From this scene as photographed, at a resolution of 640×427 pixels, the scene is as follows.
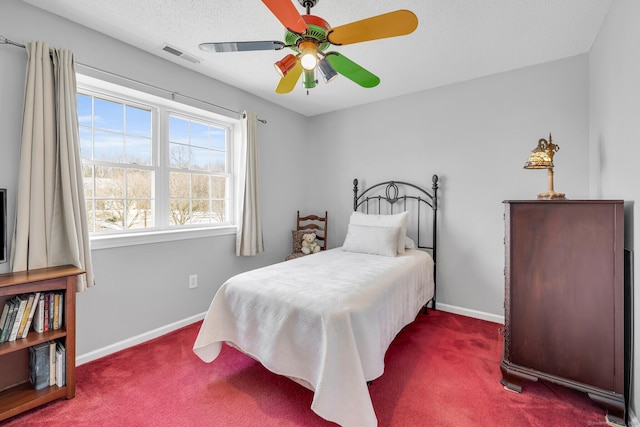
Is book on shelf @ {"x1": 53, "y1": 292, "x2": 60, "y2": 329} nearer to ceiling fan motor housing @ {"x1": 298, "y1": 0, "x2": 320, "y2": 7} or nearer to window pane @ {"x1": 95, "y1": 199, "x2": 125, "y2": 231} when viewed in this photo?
window pane @ {"x1": 95, "y1": 199, "x2": 125, "y2": 231}

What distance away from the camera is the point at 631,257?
1591 millimetres

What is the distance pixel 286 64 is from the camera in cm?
173

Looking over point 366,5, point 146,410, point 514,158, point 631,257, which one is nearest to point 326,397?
point 146,410

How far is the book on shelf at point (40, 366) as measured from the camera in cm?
177

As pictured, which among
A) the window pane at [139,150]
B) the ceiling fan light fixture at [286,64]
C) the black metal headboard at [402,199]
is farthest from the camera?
the black metal headboard at [402,199]

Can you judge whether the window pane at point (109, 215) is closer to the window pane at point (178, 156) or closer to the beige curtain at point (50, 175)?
the beige curtain at point (50, 175)

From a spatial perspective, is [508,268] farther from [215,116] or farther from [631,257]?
[215,116]

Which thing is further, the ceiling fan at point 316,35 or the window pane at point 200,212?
the window pane at point 200,212

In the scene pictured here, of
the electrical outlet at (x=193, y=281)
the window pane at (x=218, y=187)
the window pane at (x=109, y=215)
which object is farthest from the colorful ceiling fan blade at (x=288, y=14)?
the electrical outlet at (x=193, y=281)

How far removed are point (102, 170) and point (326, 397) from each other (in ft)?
8.08

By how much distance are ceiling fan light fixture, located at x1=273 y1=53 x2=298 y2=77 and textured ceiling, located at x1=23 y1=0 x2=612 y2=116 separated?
0.50 m

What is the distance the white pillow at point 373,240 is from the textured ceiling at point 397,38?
5.18 ft

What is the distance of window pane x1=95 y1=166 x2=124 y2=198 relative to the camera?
2.43m

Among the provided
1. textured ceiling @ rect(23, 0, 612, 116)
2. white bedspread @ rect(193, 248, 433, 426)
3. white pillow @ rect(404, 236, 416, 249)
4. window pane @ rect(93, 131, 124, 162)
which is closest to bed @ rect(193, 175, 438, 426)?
white bedspread @ rect(193, 248, 433, 426)
